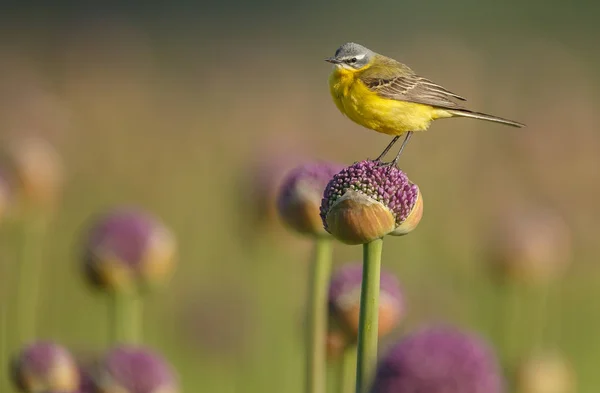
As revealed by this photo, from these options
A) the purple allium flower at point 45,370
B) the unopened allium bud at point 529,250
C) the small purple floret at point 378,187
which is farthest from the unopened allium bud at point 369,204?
the unopened allium bud at point 529,250

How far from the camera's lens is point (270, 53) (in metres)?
13.5

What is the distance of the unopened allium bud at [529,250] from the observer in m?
5.26

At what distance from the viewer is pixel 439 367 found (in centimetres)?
174

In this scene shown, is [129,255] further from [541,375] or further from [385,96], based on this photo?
[541,375]

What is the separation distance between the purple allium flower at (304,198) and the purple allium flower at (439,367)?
1354 mm

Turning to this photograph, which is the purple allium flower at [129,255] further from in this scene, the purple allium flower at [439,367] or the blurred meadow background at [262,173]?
the purple allium flower at [439,367]

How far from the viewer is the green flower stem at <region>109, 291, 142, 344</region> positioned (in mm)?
3691

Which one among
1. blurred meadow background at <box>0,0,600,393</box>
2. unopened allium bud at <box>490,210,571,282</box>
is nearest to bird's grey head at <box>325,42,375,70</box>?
blurred meadow background at <box>0,0,600,393</box>

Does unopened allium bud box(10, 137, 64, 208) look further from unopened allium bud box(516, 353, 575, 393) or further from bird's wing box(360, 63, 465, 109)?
unopened allium bud box(516, 353, 575, 393)

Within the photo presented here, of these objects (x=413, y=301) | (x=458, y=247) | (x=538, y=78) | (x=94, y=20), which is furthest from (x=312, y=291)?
(x=94, y=20)

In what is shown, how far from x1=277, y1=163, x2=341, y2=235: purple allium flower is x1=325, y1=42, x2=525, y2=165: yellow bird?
49 centimetres

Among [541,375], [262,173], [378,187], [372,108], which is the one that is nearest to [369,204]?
[378,187]

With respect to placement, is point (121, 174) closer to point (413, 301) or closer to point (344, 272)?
point (413, 301)

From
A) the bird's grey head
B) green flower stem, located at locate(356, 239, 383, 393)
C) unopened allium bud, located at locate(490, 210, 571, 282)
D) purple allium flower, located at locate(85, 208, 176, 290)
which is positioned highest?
the bird's grey head
